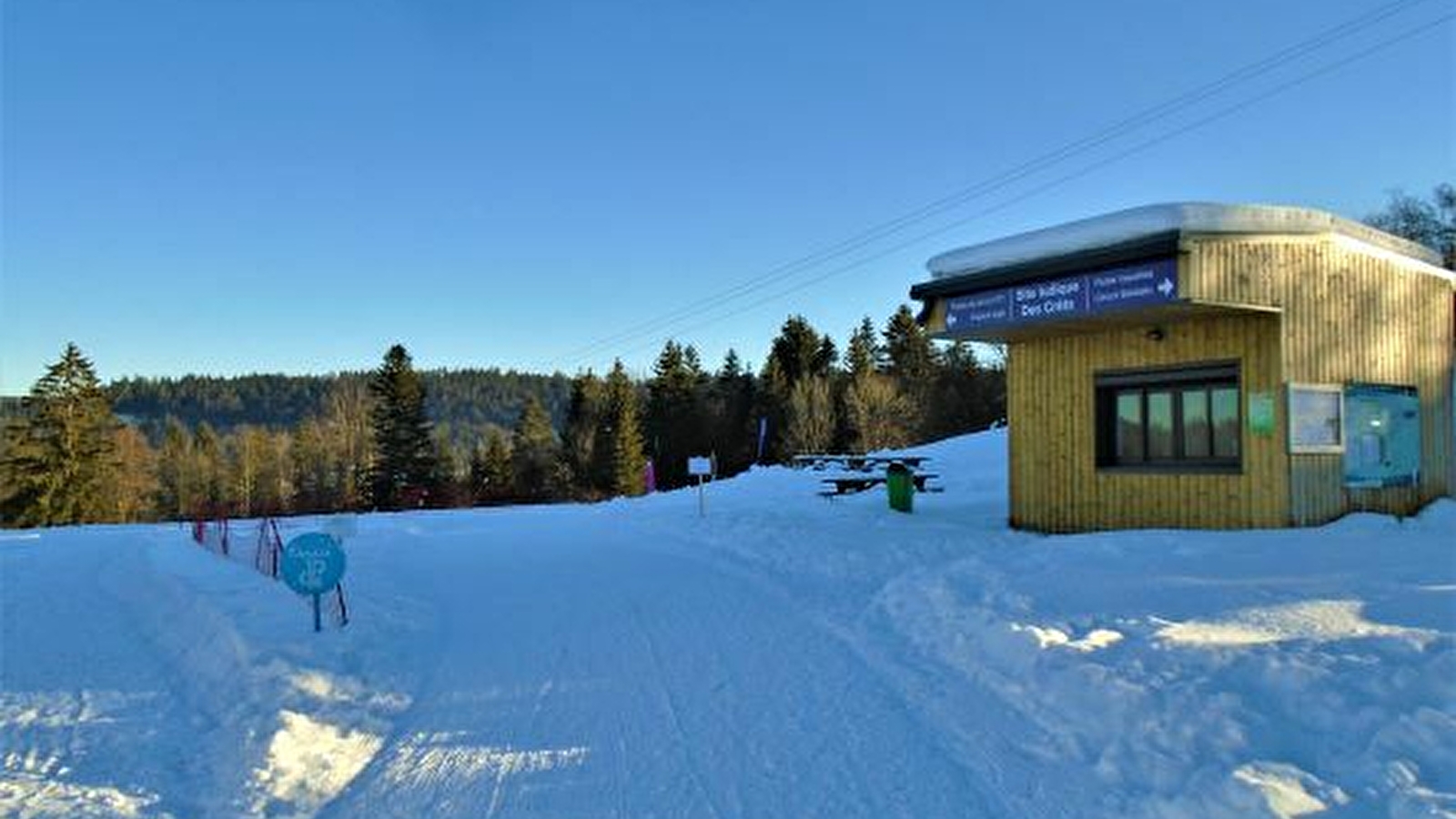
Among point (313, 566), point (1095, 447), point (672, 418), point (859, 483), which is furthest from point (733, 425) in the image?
point (313, 566)

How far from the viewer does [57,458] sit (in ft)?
173

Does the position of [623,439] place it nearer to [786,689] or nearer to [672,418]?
[672,418]

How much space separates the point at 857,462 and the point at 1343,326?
54.4ft

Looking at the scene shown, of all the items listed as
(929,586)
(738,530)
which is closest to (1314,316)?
(929,586)

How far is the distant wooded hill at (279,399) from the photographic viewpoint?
14412 centimetres

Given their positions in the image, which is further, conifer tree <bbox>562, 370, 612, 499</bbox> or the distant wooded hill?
the distant wooded hill

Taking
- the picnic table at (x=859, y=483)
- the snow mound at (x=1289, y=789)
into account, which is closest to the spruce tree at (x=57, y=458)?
the picnic table at (x=859, y=483)

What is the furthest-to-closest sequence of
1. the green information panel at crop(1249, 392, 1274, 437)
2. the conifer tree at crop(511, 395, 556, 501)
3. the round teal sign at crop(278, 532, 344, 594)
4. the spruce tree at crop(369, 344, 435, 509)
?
1. the conifer tree at crop(511, 395, 556, 501)
2. the spruce tree at crop(369, 344, 435, 509)
3. the green information panel at crop(1249, 392, 1274, 437)
4. the round teal sign at crop(278, 532, 344, 594)

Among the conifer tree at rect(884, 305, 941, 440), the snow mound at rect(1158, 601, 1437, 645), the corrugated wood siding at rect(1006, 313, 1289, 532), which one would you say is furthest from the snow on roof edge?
the conifer tree at rect(884, 305, 941, 440)

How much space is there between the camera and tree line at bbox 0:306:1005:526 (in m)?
53.5

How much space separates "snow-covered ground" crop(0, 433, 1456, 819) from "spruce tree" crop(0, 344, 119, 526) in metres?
44.2

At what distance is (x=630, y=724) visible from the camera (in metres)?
7.21

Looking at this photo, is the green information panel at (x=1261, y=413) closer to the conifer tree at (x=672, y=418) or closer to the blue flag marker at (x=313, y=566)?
the blue flag marker at (x=313, y=566)

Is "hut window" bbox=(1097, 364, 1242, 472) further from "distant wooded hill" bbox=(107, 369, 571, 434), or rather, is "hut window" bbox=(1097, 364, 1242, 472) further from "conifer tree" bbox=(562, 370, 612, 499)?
"distant wooded hill" bbox=(107, 369, 571, 434)
